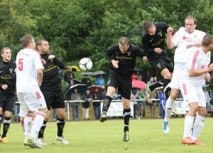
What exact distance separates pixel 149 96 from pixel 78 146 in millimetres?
20724

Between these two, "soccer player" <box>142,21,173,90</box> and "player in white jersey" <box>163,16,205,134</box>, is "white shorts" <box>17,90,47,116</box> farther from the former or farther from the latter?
"player in white jersey" <box>163,16,205,134</box>

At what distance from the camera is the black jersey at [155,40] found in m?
17.3

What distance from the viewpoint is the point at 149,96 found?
3516 cm

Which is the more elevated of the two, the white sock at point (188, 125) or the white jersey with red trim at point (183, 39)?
the white jersey with red trim at point (183, 39)

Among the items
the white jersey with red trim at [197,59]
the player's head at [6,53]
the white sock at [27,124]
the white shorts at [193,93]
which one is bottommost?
the white sock at [27,124]

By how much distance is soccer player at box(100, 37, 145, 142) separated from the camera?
1630cm

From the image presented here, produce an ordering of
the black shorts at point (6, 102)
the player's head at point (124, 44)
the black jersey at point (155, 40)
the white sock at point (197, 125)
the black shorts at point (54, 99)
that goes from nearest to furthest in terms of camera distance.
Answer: the white sock at point (197, 125) → the black shorts at point (54, 99) → the player's head at point (124, 44) → the black jersey at point (155, 40) → the black shorts at point (6, 102)

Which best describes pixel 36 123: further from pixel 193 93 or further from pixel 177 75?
pixel 177 75

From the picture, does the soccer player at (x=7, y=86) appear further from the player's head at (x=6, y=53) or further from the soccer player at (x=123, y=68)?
the soccer player at (x=123, y=68)

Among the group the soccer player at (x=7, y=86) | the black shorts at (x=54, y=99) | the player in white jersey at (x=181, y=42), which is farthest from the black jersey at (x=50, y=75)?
the player in white jersey at (x=181, y=42)

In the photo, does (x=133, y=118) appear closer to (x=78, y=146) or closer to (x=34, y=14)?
(x=78, y=146)

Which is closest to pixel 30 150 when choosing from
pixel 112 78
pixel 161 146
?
pixel 161 146

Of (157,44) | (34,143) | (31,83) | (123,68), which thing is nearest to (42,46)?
(31,83)

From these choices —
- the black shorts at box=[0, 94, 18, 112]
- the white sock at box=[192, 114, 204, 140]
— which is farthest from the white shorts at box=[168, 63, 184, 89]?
the black shorts at box=[0, 94, 18, 112]
